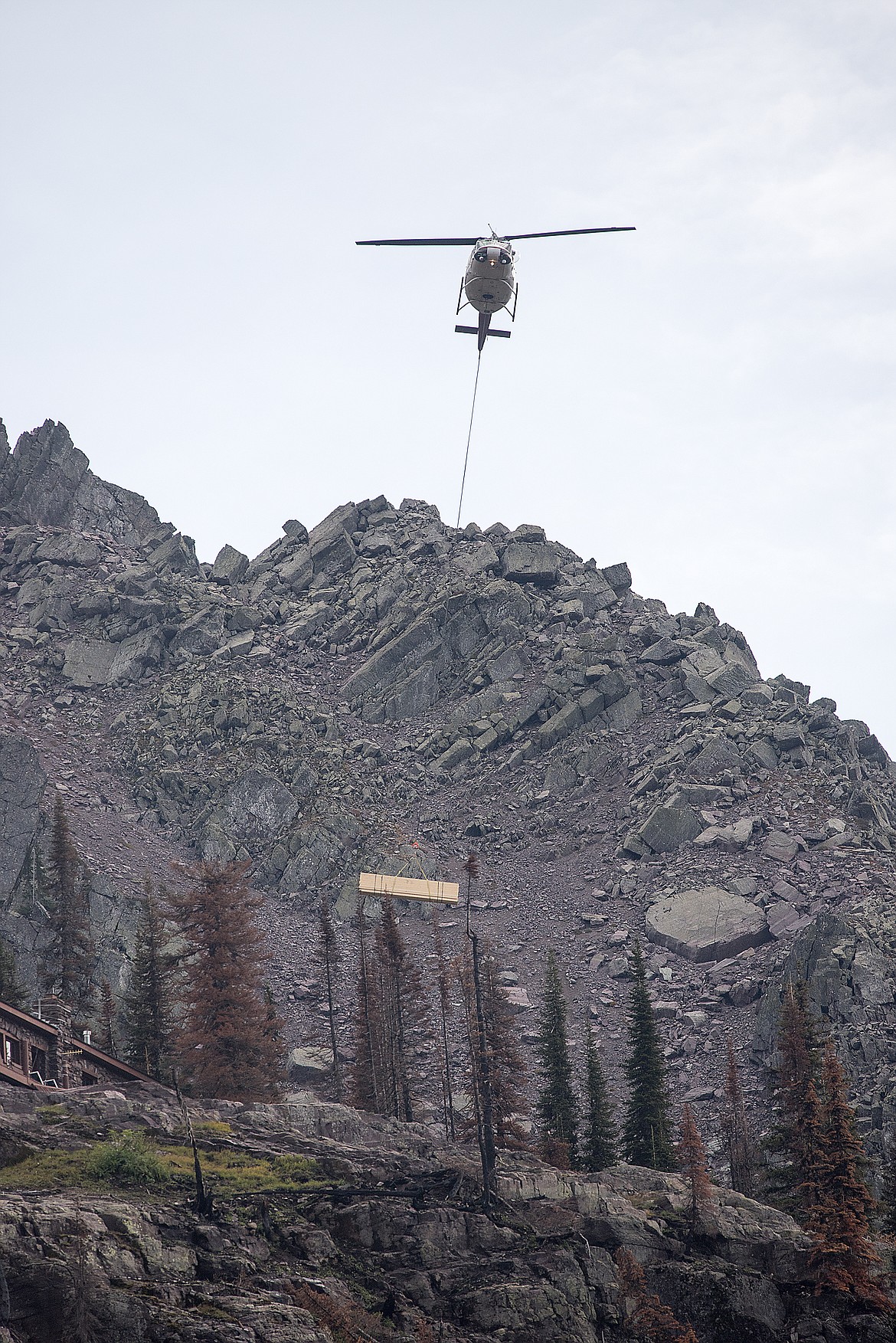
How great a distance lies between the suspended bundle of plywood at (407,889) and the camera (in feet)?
303

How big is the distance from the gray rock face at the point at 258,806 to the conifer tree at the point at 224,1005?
46.1m

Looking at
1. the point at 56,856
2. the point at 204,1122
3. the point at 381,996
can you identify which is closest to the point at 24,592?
the point at 56,856

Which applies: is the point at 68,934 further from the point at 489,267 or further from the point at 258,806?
the point at 489,267

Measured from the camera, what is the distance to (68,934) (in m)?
77.7

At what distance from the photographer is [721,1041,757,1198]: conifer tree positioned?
6009 centimetres

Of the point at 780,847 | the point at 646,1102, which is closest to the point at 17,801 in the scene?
the point at 780,847

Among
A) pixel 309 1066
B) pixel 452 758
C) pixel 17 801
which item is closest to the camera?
pixel 309 1066

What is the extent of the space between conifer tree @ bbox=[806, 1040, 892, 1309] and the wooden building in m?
26.3

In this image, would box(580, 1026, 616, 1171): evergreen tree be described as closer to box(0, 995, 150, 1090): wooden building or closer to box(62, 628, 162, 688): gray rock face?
box(0, 995, 150, 1090): wooden building

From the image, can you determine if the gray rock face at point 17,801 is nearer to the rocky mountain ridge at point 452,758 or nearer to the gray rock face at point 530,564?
the rocky mountain ridge at point 452,758

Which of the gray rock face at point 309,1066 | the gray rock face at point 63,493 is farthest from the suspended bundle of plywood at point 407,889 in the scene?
the gray rock face at point 63,493

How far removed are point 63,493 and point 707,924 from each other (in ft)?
314

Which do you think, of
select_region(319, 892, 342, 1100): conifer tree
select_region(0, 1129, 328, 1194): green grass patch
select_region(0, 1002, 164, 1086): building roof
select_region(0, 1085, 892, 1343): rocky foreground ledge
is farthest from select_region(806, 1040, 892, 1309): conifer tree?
select_region(319, 892, 342, 1100): conifer tree

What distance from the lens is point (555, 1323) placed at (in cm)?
3872
